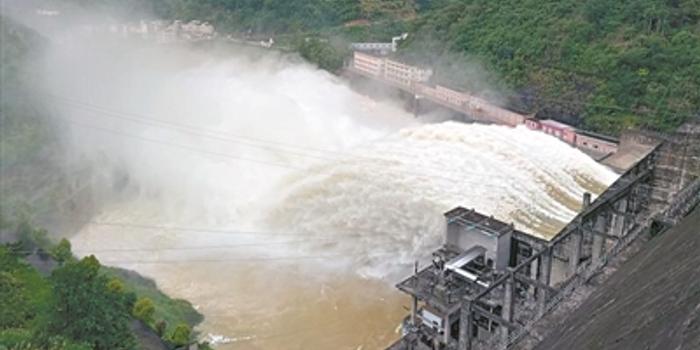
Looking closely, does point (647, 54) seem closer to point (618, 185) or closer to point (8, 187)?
point (618, 185)

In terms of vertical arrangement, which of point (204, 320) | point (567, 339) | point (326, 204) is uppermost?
point (567, 339)

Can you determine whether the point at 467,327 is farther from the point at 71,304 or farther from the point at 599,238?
the point at 71,304

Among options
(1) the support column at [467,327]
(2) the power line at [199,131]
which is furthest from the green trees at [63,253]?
(1) the support column at [467,327]

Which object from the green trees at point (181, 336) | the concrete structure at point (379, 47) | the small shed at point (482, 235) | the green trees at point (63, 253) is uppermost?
the concrete structure at point (379, 47)

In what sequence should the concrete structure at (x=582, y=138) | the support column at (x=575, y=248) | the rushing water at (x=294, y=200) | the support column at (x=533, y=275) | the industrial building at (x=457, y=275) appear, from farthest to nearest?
1. the concrete structure at (x=582, y=138)
2. the rushing water at (x=294, y=200)
3. the industrial building at (x=457, y=275)
4. the support column at (x=575, y=248)
5. the support column at (x=533, y=275)

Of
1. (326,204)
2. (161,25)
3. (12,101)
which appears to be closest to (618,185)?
(326,204)

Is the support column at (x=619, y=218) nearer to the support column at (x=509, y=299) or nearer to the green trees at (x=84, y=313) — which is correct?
the support column at (x=509, y=299)

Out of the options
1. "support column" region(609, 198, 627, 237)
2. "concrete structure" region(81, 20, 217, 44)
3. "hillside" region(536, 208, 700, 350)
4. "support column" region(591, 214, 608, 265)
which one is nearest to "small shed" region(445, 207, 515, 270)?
"support column" region(591, 214, 608, 265)

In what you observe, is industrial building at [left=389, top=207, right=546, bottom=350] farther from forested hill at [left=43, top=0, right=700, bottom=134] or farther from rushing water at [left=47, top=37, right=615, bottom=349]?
forested hill at [left=43, top=0, right=700, bottom=134]
